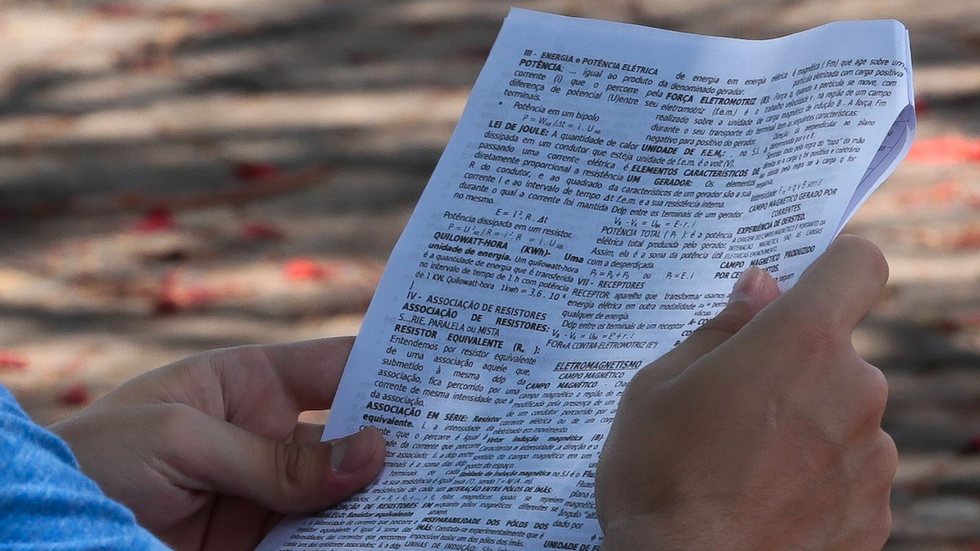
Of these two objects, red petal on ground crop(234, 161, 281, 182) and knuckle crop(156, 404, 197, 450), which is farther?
red petal on ground crop(234, 161, 281, 182)

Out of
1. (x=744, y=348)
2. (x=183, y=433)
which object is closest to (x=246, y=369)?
(x=183, y=433)

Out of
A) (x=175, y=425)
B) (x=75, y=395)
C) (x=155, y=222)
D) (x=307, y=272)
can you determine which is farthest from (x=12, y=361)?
(x=175, y=425)

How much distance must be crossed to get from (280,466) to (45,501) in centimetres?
31

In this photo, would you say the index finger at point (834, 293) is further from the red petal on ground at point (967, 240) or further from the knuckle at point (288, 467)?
the red petal on ground at point (967, 240)

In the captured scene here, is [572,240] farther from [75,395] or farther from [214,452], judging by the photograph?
[75,395]

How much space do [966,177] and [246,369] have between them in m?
1.16

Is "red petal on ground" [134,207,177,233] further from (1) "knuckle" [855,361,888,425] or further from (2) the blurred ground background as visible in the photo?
(1) "knuckle" [855,361,888,425]

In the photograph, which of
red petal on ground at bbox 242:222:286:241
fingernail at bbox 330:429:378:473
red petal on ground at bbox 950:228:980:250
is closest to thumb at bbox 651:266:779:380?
fingernail at bbox 330:429:378:473

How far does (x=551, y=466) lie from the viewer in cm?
72

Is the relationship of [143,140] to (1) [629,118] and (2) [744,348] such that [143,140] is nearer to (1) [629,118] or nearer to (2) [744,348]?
(1) [629,118]

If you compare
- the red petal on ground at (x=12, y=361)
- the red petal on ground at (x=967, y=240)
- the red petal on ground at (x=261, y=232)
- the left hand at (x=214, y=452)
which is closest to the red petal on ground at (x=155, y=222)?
the red petal on ground at (x=261, y=232)

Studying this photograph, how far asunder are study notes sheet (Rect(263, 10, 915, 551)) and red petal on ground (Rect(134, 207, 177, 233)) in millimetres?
1040

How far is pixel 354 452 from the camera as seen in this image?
2.55 feet

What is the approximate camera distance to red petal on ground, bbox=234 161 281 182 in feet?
6.04
